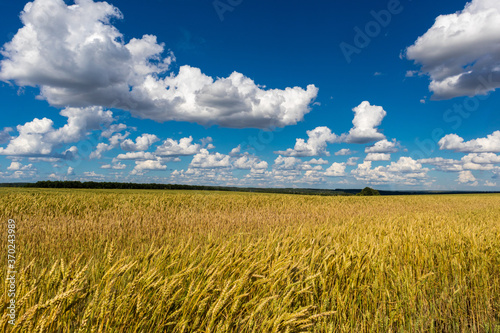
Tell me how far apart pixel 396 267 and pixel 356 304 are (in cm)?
127

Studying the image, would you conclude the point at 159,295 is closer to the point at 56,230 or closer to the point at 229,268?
the point at 229,268

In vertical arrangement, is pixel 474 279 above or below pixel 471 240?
below

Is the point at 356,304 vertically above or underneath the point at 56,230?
underneath

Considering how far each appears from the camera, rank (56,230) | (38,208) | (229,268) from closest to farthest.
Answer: (229,268), (56,230), (38,208)

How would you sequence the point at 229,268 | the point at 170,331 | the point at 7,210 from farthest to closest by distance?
the point at 7,210
the point at 229,268
the point at 170,331

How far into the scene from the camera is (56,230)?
231 inches

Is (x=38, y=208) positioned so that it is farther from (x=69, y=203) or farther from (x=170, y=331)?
(x=170, y=331)

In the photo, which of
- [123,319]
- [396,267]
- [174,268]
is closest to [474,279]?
[396,267]

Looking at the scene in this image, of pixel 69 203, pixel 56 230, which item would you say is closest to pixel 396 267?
pixel 56 230

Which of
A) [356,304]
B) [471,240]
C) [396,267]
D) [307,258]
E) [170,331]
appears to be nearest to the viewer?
[170,331]

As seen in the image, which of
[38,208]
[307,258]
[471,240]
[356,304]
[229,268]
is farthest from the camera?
[38,208]

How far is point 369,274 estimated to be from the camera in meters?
3.73

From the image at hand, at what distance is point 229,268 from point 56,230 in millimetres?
4749

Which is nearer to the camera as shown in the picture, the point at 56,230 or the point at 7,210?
the point at 56,230
